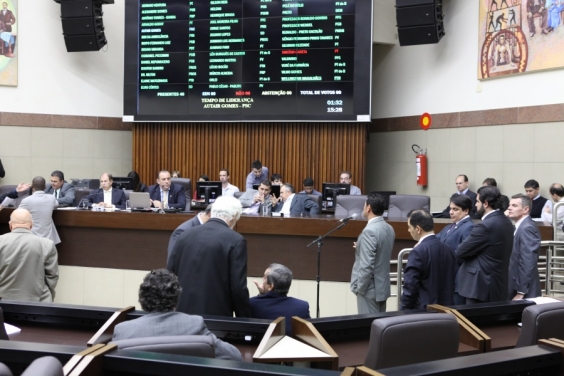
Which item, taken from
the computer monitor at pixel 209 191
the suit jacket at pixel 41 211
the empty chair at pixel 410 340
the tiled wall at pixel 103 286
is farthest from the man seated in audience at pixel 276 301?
the computer monitor at pixel 209 191

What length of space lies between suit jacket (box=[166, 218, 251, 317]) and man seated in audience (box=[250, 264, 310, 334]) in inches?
3.0

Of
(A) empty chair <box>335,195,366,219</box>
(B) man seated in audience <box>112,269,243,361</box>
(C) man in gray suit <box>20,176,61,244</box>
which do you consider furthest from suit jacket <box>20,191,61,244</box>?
(B) man seated in audience <box>112,269,243,361</box>

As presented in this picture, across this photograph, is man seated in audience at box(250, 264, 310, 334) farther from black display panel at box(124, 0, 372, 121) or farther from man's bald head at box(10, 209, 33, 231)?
black display panel at box(124, 0, 372, 121)

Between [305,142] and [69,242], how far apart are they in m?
5.09

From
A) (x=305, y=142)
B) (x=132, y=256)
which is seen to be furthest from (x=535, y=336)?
(x=305, y=142)

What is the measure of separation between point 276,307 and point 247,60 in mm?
8077

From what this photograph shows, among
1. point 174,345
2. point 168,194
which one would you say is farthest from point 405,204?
point 174,345

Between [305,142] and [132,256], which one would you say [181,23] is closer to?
[305,142]

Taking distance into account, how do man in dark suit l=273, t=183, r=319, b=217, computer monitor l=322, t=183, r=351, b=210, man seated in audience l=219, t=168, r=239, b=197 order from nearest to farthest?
man in dark suit l=273, t=183, r=319, b=217
computer monitor l=322, t=183, r=351, b=210
man seated in audience l=219, t=168, r=239, b=197

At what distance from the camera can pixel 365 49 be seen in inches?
434

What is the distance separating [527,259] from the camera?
5.65 metres

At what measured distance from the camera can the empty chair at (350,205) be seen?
27.6ft

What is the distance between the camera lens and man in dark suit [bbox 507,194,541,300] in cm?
564

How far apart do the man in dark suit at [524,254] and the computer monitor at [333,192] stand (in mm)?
4191
